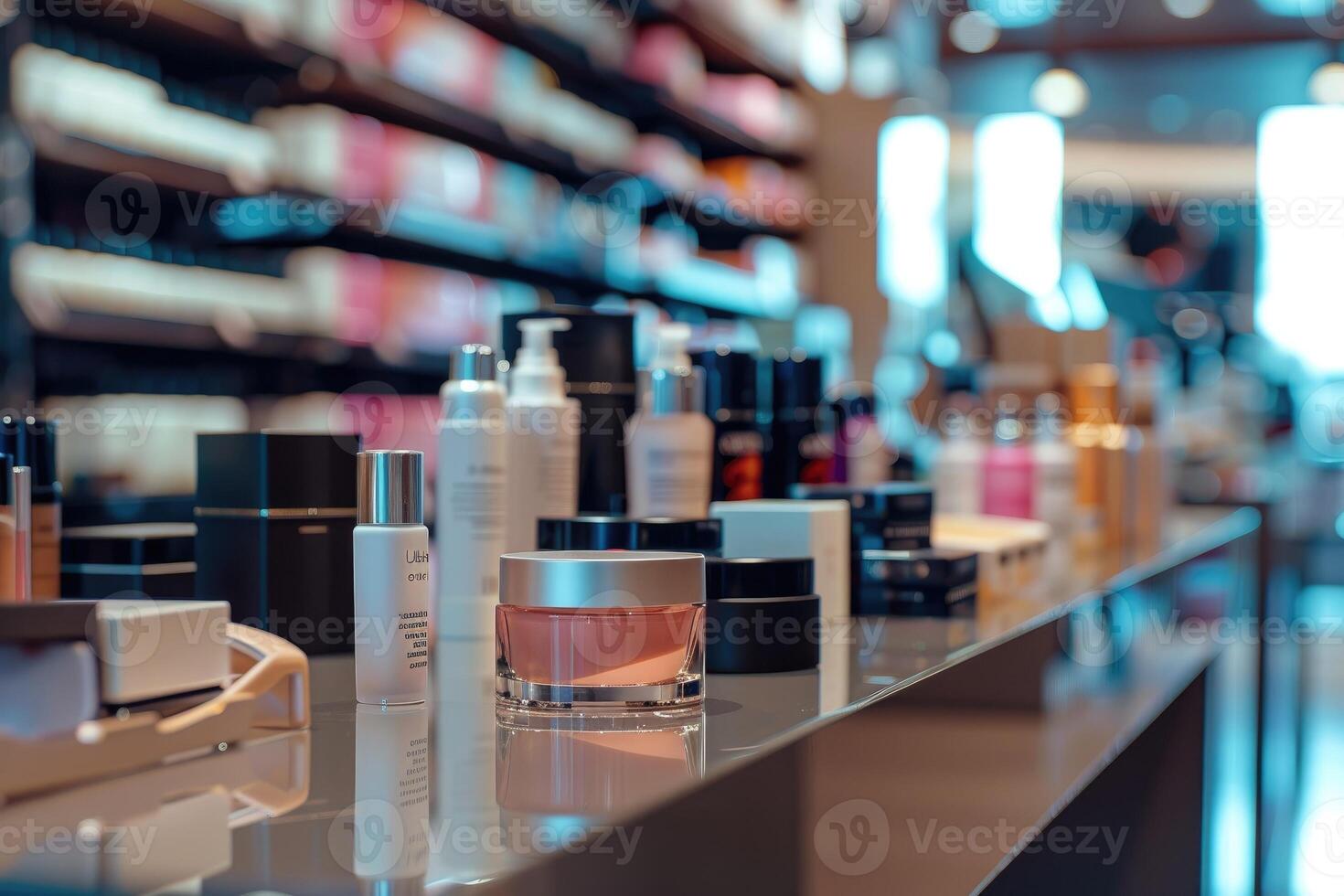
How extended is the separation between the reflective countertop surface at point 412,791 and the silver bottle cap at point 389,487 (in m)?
0.11

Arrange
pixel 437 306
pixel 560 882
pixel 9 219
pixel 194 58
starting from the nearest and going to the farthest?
pixel 560 882, pixel 9 219, pixel 194 58, pixel 437 306

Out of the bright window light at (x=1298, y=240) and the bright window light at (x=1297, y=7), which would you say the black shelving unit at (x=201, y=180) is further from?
the bright window light at (x=1298, y=240)

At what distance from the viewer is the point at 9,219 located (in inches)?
90.3

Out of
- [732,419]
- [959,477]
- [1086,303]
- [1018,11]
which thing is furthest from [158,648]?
[1018,11]

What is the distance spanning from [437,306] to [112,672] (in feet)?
9.17

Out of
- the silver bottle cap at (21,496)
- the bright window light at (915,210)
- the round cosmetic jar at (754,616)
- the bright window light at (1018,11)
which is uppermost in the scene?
the bright window light at (1018,11)

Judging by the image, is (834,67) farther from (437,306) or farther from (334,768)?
(334,768)

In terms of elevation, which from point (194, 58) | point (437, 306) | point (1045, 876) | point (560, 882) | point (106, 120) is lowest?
point (1045, 876)

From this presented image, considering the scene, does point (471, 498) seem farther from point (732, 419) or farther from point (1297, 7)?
point (1297, 7)

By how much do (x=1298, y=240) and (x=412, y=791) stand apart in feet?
26.8

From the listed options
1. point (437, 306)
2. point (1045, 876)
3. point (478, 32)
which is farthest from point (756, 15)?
point (1045, 876)

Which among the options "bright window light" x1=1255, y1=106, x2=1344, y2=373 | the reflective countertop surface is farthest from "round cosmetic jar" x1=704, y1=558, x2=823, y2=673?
"bright window light" x1=1255, y1=106, x2=1344, y2=373

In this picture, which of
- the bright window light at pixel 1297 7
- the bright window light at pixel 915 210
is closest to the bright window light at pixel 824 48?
the bright window light at pixel 915 210

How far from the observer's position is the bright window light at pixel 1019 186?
641 centimetres
